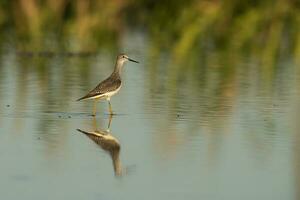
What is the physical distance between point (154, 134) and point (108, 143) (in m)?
0.63

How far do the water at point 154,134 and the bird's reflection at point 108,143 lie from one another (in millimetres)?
45

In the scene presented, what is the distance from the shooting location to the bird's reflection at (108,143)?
8.63m

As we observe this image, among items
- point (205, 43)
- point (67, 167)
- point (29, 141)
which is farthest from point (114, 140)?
point (205, 43)

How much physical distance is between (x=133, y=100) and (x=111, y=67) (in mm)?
3614

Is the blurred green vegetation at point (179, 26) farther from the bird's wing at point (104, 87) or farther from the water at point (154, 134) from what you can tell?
the bird's wing at point (104, 87)

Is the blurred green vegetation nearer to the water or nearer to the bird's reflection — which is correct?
the water

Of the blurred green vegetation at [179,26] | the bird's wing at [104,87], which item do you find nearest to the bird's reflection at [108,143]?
the bird's wing at [104,87]

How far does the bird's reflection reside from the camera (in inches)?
340

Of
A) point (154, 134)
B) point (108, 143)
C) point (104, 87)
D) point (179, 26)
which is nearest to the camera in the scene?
point (108, 143)

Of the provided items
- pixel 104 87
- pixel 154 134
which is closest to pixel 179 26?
pixel 104 87

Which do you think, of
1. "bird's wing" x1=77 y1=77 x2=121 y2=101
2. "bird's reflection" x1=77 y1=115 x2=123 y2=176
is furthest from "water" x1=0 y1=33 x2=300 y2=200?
"bird's wing" x1=77 y1=77 x2=121 y2=101

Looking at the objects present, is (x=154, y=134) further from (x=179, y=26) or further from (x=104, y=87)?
(x=179, y=26)

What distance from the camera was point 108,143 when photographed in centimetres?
967

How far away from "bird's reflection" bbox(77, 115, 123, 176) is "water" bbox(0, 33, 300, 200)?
0.04 metres
